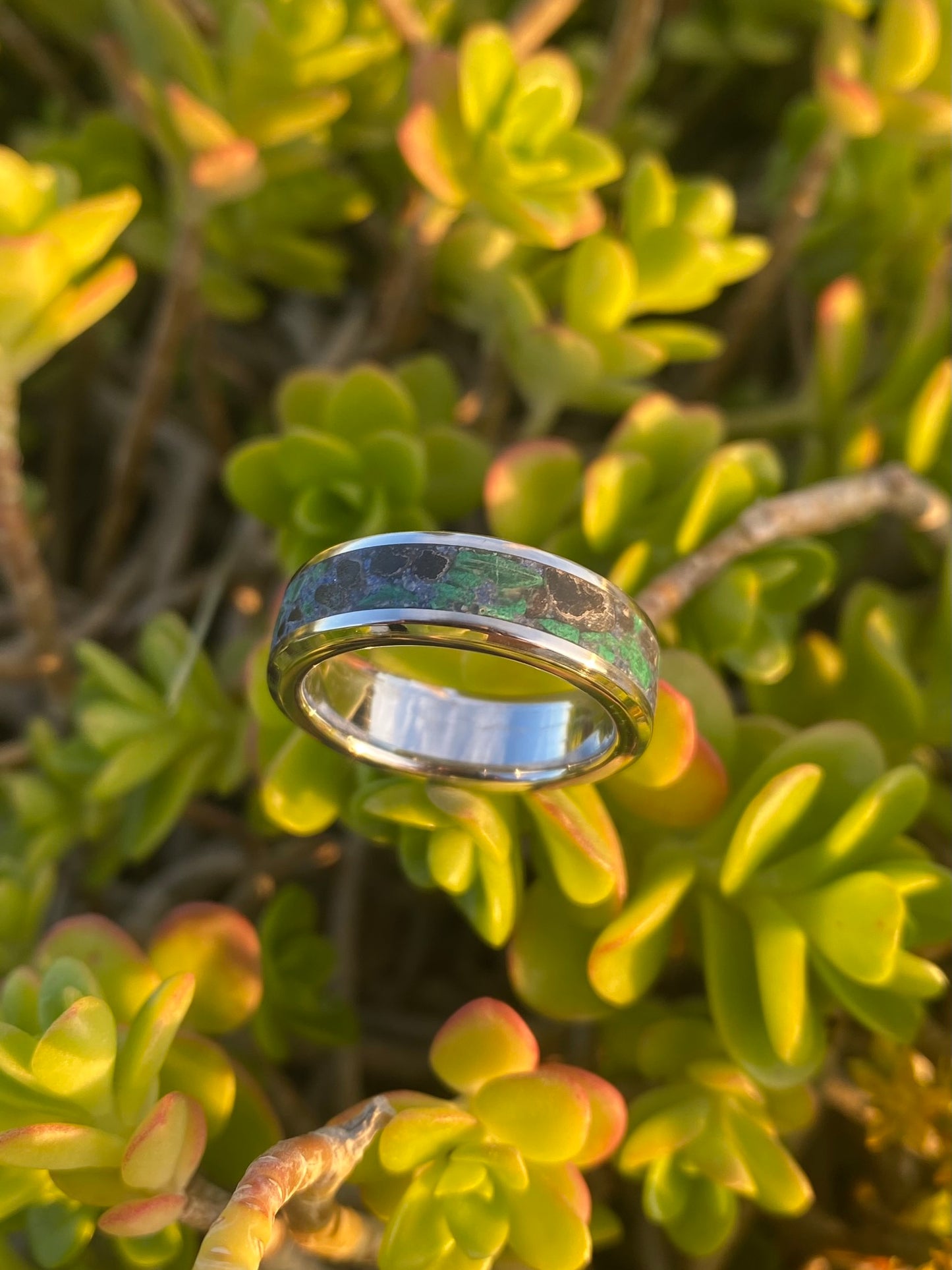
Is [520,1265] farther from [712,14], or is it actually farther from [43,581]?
[712,14]

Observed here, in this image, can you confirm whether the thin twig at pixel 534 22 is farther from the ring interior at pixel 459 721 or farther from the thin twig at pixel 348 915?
the thin twig at pixel 348 915

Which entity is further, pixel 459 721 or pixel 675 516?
pixel 459 721

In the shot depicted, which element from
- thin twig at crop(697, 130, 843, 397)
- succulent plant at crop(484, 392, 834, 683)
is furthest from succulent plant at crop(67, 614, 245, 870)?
thin twig at crop(697, 130, 843, 397)

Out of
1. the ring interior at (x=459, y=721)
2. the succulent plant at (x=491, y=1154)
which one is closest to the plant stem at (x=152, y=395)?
the ring interior at (x=459, y=721)

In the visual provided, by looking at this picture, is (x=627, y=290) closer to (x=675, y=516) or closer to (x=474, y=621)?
(x=675, y=516)

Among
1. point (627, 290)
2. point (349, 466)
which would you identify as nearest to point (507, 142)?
point (627, 290)

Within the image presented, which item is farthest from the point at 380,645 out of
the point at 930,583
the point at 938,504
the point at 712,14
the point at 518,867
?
the point at 712,14
